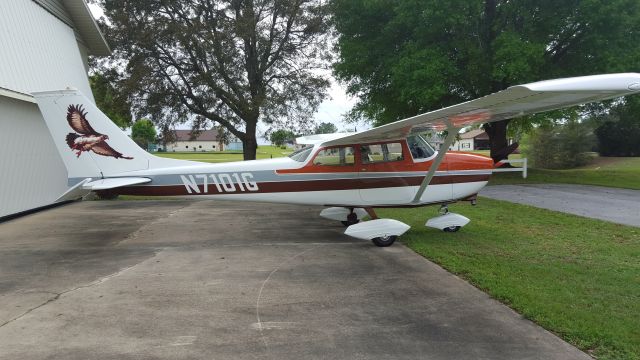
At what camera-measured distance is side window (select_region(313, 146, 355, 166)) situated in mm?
8617

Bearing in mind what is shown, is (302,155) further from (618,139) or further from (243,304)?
(618,139)

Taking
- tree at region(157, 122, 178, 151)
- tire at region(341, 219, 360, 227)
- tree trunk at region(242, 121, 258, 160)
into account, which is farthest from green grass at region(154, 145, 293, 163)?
tire at region(341, 219, 360, 227)

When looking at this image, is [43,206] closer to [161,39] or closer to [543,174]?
[161,39]

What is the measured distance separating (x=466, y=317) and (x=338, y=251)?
3393 millimetres

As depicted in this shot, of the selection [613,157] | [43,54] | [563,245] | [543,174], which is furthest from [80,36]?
[613,157]

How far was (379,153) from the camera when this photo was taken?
Result: 8656 mm

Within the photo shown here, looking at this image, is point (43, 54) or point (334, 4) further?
point (334, 4)

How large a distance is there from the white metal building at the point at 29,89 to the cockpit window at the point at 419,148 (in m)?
9.89

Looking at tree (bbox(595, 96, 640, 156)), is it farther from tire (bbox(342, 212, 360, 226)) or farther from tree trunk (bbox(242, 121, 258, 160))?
tire (bbox(342, 212, 360, 226))

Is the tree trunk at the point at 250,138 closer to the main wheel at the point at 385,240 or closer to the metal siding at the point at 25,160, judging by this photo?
the metal siding at the point at 25,160

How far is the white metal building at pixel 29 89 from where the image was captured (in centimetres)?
1123

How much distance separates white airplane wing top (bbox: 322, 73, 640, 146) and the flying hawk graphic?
4.44 m

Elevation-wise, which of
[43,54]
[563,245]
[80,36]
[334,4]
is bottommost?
[563,245]

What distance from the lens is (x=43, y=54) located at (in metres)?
13.4
